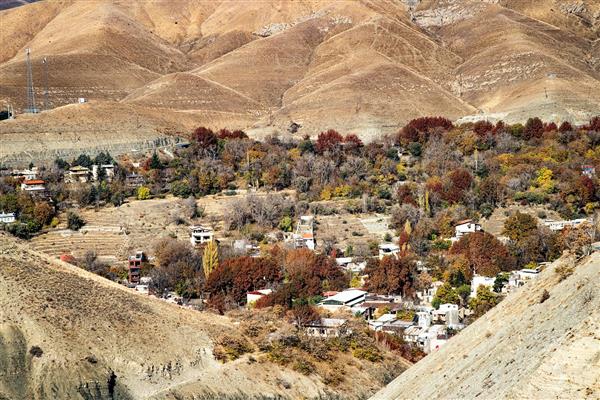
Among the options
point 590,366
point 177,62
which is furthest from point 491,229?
point 177,62

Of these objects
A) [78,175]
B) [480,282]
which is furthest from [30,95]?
[480,282]

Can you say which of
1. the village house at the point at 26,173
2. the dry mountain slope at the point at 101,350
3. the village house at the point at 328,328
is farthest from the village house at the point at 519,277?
the village house at the point at 26,173

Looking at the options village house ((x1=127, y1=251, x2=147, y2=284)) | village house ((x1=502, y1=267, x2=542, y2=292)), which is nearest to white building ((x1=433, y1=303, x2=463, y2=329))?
village house ((x1=502, y1=267, x2=542, y2=292))

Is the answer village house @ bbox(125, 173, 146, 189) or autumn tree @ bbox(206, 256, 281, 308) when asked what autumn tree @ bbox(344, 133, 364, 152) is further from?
autumn tree @ bbox(206, 256, 281, 308)

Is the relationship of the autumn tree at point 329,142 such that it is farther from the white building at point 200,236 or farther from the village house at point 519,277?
the village house at point 519,277

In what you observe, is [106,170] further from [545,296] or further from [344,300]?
[545,296]
